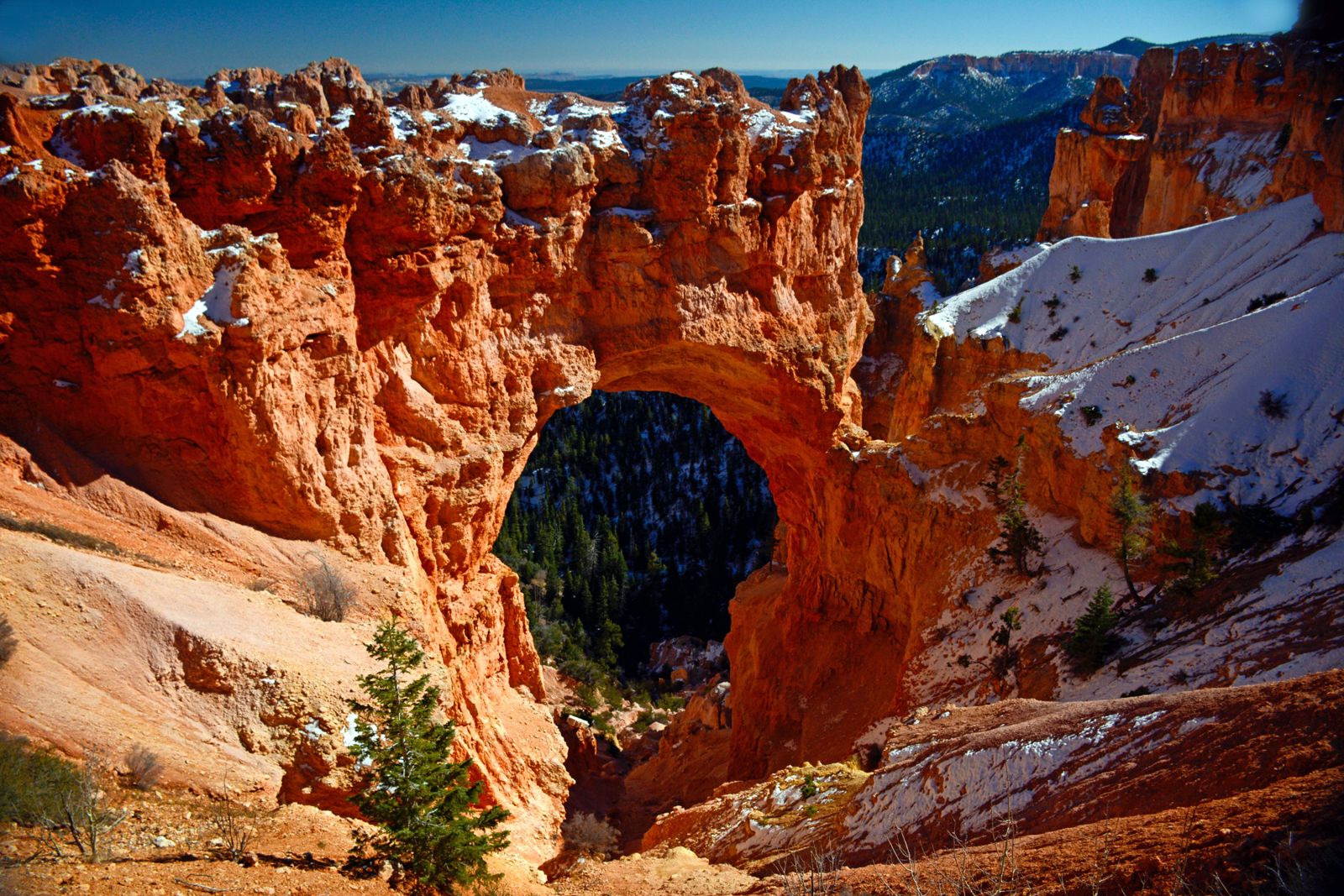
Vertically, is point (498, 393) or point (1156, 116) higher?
point (1156, 116)

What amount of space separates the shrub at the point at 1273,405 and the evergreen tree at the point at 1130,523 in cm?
294

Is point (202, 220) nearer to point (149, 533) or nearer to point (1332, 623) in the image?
point (149, 533)

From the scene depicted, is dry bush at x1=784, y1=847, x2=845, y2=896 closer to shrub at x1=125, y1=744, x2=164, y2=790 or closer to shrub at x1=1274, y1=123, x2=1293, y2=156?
shrub at x1=125, y1=744, x2=164, y2=790

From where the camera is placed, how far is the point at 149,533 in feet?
48.1

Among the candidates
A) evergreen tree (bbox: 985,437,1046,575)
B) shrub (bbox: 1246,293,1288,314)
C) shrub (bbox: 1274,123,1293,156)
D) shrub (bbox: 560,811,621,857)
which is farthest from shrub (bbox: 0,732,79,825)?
shrub (bbox: 1274,123,1293,156)

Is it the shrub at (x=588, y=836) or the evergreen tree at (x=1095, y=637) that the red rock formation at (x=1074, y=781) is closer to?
the evergreen tree at (x=1095, y=637)

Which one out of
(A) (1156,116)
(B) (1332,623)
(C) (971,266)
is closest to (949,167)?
(C) (971,266)

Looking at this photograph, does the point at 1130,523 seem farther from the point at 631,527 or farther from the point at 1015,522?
the point at 631,527

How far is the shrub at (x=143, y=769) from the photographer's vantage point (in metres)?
9.92

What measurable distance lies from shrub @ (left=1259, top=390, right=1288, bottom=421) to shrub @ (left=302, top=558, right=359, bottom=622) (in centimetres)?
1818

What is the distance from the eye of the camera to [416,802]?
1020cm

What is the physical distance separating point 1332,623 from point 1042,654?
6193 millimetres

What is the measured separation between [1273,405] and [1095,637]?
6.87 m

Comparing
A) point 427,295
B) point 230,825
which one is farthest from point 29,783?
point 427,295
